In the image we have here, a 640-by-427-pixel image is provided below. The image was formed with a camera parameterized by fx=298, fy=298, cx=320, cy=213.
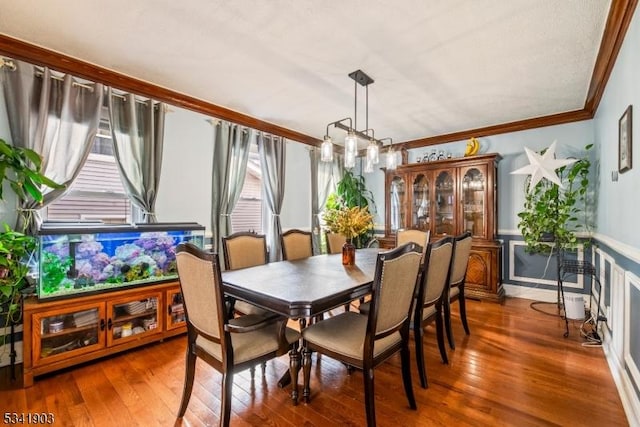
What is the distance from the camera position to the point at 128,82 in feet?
8.93

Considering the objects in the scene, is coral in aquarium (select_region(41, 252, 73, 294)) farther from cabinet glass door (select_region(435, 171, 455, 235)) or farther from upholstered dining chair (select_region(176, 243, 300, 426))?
cabinet glass door (select_region(435, 171, 455, 235))

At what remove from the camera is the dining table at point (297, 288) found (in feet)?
4.99

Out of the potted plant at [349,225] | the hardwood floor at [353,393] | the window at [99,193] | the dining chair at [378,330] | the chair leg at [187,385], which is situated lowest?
the hardwood floor at [353,393]

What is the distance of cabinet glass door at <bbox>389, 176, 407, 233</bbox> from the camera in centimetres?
482

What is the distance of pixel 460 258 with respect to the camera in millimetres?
2662

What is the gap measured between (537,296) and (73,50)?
5.53 metres

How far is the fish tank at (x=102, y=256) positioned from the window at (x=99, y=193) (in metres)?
0.40

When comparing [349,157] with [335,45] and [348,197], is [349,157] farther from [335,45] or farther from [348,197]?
[348,197]

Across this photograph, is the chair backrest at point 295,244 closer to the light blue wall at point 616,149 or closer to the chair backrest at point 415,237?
the chair backrest at point 415,237

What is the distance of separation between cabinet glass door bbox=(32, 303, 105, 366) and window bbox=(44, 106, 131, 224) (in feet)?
2.90

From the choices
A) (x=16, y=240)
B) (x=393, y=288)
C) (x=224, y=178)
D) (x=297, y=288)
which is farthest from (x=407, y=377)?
(x=224, y=178)

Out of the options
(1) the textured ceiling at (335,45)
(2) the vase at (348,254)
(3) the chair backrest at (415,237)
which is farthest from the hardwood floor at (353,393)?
(1) the textured ceiling at (335,45)

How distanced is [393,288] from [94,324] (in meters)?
2.28

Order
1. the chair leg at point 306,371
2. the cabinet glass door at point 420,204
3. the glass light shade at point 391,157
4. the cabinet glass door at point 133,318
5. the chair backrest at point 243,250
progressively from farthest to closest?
the cabinet glass door at point 420,204
the glass light shade at point 391,157
the chair backrest at point 243,250
the cabinet glass door at point 133,318
the chair leg at point 306,371
